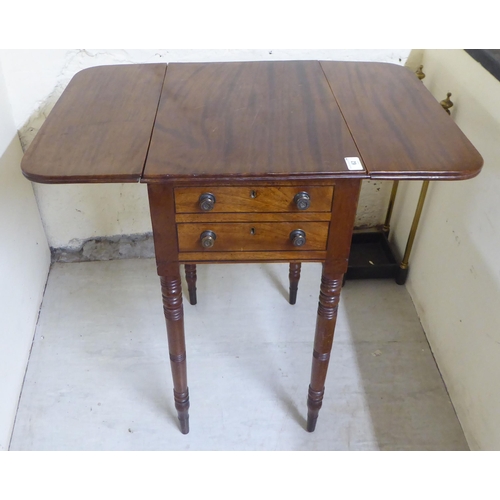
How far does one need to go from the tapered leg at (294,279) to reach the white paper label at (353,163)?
742 millimetres

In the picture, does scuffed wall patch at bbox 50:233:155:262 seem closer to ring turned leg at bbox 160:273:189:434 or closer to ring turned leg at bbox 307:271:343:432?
ring turned leg at bbox 160:273:189:434

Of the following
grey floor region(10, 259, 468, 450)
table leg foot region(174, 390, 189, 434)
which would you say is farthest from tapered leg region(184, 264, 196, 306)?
table leg foot region(174, 390, 189, 434)

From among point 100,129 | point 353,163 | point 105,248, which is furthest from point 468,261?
point 105,248

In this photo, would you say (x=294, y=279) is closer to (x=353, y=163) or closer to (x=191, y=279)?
(x=191, y=279)

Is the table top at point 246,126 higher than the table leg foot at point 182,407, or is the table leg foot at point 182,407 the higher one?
the table top at point 246,126

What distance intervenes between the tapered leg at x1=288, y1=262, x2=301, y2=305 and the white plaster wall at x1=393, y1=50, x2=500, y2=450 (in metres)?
0.44

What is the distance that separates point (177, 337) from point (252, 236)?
0.35 m

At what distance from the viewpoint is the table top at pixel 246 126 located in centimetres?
96

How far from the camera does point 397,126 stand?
111cm

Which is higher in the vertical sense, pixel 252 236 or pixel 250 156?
pixel 250 156

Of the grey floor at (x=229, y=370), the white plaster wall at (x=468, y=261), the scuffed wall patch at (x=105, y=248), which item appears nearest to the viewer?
the white plaster wall at (x=468, y=261)

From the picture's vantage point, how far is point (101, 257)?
202 cm

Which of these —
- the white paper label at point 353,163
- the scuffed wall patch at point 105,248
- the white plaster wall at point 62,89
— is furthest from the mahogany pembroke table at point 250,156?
the scuffed wall patch at point 105,248

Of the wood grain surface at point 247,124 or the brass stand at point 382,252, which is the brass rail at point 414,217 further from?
the wood grain surface at point 247,124
